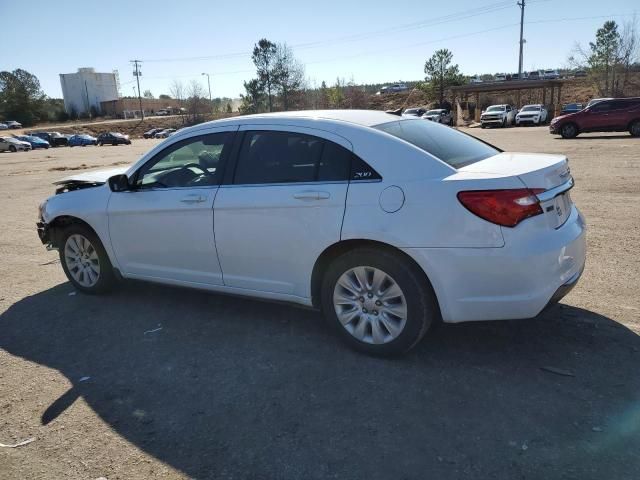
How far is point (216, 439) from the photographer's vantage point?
296cm

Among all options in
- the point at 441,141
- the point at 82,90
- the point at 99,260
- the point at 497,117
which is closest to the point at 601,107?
the point at 497,117

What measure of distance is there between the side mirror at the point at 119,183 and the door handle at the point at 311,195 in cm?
189

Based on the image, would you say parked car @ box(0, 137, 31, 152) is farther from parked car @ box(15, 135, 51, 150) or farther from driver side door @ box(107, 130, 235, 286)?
driver side door @ box(107, 130, 235, 286)

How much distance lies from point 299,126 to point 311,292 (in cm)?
127

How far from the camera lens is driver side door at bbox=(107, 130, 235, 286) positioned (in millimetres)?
4352

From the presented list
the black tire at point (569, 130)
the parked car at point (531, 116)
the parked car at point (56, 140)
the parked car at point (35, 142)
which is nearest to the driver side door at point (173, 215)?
the black tire at point (569, 130)

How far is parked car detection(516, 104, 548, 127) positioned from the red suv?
708 inches

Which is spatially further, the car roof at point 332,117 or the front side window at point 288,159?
the car roof at point 332,117

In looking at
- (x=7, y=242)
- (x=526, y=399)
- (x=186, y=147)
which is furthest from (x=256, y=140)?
(x=7, y=242)

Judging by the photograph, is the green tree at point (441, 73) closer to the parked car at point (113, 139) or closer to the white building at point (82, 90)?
the parked car at point (113, 139)

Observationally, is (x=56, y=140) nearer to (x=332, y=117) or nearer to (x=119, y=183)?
(x=119, y=183)

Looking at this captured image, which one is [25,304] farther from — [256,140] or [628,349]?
[628,349]

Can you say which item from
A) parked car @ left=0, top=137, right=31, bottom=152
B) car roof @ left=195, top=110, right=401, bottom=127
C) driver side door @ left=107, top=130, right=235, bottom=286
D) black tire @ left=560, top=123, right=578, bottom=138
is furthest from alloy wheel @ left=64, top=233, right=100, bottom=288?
parked car @ left=0, top=137, right=31, bottom=152

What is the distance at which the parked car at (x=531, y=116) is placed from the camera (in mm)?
41625
